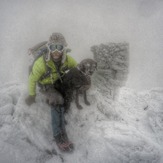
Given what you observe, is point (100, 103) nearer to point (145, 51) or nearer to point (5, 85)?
point (5, 85)

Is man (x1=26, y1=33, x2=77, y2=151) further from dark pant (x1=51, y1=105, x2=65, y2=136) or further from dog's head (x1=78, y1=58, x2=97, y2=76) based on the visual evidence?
dog's head (x1=78, y1=58, x2=97, y2=76)

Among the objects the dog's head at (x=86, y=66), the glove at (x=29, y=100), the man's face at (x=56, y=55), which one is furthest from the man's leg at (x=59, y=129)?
the man's face at (x=56, y=55)

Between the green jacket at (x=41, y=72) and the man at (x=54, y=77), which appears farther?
the green jacket at (x=41, y=72)

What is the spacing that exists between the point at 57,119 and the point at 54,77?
115 centimetres

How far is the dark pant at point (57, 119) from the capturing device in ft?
12.9

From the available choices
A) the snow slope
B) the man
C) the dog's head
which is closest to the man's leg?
the man

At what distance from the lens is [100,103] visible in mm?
4918

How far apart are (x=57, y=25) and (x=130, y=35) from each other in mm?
14139

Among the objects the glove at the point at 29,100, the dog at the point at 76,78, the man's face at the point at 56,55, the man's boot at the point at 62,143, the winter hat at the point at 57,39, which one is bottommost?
the man's boot at the point at 62,143

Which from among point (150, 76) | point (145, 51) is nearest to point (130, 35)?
point (145, 51)

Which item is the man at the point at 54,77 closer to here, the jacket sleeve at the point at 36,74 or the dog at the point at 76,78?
the jacket sleeve at the point at 36,74

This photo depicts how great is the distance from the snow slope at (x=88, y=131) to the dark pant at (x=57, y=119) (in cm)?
35

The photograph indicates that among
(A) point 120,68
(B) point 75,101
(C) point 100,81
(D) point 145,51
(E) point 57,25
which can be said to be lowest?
(B) point 75,101

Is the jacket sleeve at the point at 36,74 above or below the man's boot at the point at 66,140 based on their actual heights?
above
